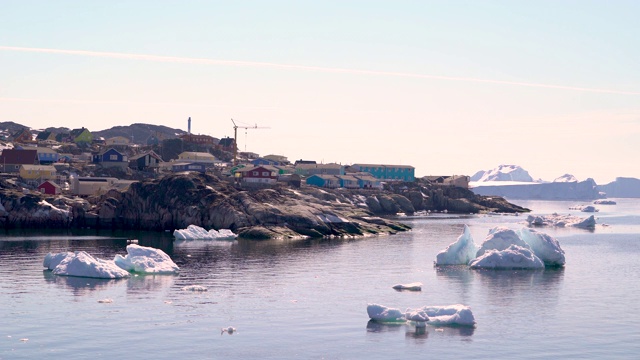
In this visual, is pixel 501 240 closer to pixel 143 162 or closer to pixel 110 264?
pixel 110 264

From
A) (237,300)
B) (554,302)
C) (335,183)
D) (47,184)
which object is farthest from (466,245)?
(335,183)

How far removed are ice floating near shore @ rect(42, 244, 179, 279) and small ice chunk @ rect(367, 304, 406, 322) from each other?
1924cm

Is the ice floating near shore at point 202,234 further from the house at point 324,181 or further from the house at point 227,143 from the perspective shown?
the house at point 227,143

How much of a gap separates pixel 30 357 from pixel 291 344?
9.99 metres

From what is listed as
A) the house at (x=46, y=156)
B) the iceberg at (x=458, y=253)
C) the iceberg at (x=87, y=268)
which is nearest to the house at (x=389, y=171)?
the house at (x=46, y=156)

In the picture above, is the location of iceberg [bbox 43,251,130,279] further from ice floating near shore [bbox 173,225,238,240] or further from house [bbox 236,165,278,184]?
house [bbox 236,165,278,184]

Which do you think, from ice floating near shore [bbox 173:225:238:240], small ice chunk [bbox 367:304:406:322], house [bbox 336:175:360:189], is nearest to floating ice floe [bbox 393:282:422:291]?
small ice chunk [bbox 367:304:406:322]

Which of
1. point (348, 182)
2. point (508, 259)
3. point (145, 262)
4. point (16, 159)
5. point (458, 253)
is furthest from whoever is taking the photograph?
point (348, 182)

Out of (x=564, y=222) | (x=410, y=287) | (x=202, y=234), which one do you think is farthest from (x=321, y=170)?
(x=410, y=287)

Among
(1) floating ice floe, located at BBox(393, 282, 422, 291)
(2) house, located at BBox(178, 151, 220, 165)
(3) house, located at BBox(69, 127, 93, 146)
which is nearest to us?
(1) floating ice floe, located at BBox(393, 282, 422, 291)

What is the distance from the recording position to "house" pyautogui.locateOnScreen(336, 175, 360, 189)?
150025 mm

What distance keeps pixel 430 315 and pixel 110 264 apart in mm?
22965

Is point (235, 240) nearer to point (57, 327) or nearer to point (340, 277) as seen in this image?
point (340, 277)

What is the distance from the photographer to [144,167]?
132 metres
